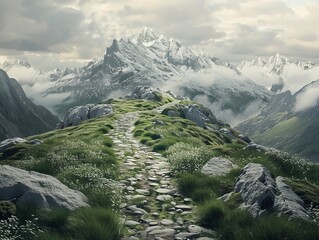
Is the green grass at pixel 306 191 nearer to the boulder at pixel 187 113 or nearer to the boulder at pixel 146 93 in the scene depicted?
the boulder at pixel 187 113

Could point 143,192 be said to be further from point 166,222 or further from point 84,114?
point 84,114

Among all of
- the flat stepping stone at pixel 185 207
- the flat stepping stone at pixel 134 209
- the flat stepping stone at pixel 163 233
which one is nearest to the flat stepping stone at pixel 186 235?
the flat stepping stone at pixel 163 233

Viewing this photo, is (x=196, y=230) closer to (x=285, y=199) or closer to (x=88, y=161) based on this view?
(x=285, y=199)

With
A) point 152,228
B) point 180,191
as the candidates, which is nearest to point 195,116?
point 180,191

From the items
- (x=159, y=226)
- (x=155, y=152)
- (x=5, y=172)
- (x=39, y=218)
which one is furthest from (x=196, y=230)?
(x=155, y=152)

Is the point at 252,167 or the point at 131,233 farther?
the point at 252,167

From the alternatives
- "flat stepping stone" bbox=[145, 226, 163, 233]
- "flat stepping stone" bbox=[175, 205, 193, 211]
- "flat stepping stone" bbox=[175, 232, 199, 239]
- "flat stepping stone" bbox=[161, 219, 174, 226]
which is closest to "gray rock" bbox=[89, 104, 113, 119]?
"flat stepping stone" bbox=[175, 205, 193, 211]

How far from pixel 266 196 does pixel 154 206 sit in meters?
3.86

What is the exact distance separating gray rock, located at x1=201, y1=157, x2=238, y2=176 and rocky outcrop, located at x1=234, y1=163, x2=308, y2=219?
292cm

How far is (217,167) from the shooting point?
18109mm

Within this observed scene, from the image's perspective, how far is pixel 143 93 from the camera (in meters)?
170

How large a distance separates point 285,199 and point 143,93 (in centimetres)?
15862

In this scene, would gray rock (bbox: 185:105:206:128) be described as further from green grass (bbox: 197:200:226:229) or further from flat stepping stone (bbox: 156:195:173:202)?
green grass (bbox: 197:200:226:229)

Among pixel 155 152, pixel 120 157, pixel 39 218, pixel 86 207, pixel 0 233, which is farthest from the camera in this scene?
pixel 155 152
